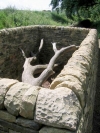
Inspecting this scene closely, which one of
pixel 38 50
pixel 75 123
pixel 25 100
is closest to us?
pixel 75 123

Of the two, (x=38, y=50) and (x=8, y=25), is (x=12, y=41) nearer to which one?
(x=38, y=50)

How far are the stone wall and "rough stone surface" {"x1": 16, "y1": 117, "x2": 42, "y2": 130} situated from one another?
3431mm

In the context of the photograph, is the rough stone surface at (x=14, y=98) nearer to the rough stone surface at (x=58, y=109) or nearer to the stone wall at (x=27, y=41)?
the rough stone surface at (x=58, y=109)

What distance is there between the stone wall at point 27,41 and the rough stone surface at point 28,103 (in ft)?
11.4

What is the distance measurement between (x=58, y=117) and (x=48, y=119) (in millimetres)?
83

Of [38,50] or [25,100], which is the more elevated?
[25,100]

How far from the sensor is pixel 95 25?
554 inches

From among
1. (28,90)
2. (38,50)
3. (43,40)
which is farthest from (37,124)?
(43,40)

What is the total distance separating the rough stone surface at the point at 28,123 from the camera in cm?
166

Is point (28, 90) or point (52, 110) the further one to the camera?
point (28, 90)

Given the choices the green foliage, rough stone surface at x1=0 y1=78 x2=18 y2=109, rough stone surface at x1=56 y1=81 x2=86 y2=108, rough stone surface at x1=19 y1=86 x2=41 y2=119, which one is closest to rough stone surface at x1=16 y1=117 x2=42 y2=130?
rough stone surface at x1=19 y1=86 x2=41 y2=119

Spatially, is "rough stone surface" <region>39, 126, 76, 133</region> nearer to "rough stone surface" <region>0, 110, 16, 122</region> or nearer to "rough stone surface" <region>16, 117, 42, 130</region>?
"rough stone surface" <region>16, 117, 42, 130</region>

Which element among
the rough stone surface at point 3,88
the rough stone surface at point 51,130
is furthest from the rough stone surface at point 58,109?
the rough stone surface at point 3,88

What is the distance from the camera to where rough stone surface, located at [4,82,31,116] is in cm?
172
